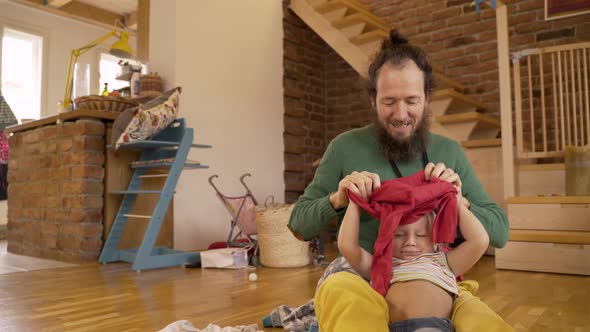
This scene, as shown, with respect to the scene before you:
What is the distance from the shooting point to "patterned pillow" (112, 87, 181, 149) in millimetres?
2857

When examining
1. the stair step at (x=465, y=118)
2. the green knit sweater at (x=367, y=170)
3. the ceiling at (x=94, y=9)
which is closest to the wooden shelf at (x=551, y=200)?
the stair step at (x=465, y=118)

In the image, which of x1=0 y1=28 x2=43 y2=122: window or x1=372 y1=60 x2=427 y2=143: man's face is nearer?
x1=372 y1=60 x2=427 y2=143: man's face

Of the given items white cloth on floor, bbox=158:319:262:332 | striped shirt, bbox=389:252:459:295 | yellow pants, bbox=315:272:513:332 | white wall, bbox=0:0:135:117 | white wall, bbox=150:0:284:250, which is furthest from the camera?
white wall, bbox=0:0:135:117

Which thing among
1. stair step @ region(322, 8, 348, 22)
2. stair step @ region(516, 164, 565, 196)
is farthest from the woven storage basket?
stair step @ region(322, 8, 348, 22)

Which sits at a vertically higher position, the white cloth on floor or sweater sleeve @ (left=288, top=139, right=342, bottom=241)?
sweater sleeve @ (left=288, top=139, right=342, bottom=241)

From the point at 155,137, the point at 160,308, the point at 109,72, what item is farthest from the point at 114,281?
the point at 109,72

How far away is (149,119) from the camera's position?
2855 millimetres

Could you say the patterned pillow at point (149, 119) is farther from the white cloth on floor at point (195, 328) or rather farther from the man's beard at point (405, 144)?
the man's beard at point (405, 144)

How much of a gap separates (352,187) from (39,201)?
3.34 m

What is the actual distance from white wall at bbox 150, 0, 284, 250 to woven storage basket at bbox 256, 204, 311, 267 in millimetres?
867

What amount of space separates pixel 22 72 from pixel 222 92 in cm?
359

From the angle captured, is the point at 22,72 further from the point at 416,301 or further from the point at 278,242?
the point at 416,301

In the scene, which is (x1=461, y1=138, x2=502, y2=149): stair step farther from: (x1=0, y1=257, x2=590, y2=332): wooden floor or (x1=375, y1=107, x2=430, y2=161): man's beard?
(x1=375, y1=107, x2=430, y2=161): man's beard

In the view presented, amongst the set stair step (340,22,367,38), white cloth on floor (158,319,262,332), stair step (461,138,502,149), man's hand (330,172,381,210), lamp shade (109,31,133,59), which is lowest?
white cloth on floor (158,319,262,332)
